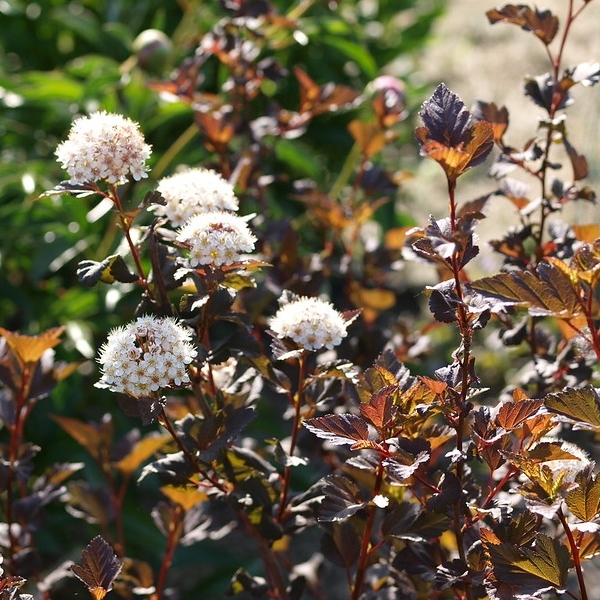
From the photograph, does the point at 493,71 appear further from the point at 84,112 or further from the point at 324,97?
the point at 324,97

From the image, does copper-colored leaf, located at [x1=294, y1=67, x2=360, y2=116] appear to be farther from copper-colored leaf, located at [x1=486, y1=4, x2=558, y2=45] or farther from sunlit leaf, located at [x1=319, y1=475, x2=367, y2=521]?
sunlit leaf, located at [x1=319, y1=475, x2=367, y2=521]

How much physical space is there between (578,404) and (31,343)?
0.68m

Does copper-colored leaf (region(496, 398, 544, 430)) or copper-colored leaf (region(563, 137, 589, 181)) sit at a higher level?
copper-colored leaf (region(563, 137, 589, 181))

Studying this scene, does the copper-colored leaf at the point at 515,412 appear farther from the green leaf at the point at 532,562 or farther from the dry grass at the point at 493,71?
the dry grass at the point at 493,71

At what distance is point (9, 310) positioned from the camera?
2.32 metres

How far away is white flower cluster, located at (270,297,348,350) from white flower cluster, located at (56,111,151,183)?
8.6 inches

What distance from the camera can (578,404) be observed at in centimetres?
95

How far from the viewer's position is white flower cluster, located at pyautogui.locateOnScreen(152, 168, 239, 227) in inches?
42.8

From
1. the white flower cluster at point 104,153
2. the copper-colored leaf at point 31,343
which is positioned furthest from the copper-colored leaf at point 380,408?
the copper-colored leaf at point 31,343

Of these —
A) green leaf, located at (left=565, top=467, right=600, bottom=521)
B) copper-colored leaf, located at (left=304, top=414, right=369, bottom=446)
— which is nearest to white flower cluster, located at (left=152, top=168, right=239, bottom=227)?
copper-colored leaf, located at (left=304, top=414, right=369, bottom=446)

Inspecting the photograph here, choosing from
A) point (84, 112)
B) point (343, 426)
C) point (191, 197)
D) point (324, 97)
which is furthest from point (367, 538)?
point (84, 112)

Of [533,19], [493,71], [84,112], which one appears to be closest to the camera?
[533,19]

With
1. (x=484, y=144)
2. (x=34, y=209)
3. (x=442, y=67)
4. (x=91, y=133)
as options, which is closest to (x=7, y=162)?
(x=34, y=209)

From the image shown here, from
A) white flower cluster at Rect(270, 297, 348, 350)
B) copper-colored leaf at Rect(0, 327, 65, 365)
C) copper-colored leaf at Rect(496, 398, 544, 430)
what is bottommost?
copper-colored leaf at Rect(496, 398, 544, 430)
